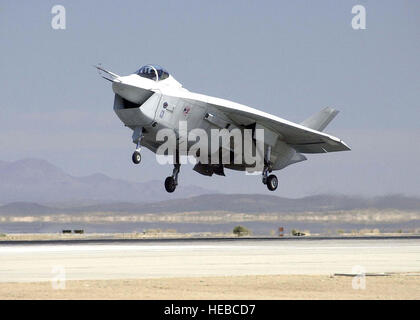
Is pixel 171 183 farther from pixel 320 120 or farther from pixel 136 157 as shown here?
pixel 320 120

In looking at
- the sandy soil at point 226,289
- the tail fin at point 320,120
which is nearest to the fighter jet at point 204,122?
the tail fin at point 320,120

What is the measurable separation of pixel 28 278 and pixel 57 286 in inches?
92.2

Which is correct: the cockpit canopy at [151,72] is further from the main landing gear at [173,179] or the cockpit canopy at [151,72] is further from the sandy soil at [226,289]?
the sandy soil at [226,289]

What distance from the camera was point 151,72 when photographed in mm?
36281

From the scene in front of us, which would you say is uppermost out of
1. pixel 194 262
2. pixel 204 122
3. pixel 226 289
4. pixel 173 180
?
pixel 204 122

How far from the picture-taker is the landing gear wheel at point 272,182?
43469mm

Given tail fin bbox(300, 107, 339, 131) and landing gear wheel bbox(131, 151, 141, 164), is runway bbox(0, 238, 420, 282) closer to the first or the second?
landing gear wheel bbox(131, 151, 141, 164)

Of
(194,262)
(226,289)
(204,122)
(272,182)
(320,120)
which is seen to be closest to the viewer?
(226,289)

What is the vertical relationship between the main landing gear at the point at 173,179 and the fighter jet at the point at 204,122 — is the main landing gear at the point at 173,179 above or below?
below

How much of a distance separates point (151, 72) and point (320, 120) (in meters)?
13.6

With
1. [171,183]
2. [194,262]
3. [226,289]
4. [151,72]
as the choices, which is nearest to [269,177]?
[171,183]

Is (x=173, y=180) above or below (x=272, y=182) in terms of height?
above

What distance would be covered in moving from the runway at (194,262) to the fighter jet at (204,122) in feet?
20.5
